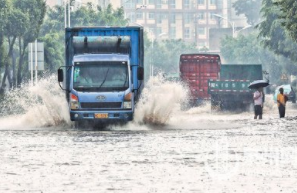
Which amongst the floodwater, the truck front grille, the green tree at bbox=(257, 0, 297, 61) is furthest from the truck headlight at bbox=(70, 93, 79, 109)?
the green tree at bbox=(257, 0, 297, 61)

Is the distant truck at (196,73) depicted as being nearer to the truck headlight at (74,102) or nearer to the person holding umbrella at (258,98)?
the person holding umbrella at (258,98)

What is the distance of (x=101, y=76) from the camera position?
33438 mm

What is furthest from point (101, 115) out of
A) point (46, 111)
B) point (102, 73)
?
point (46, 111)

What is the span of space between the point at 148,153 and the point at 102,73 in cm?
1043

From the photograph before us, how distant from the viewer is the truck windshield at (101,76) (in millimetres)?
33250

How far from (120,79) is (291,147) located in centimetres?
933

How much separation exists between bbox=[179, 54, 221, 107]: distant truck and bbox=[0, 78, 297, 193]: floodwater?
19373mm

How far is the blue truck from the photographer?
33.1 meters

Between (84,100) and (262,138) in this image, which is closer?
(262,138)

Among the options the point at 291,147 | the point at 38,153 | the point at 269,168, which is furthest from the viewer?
the point at 291,147

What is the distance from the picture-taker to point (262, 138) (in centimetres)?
2930

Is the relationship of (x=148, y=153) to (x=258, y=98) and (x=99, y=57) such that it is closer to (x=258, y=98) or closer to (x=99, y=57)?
(x=99, y=57)

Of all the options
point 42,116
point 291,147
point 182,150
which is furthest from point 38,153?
point 42,116

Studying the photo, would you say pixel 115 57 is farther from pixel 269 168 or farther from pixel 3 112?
pixel 3 112
